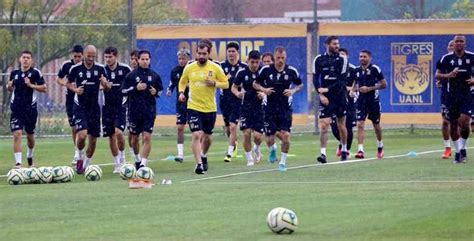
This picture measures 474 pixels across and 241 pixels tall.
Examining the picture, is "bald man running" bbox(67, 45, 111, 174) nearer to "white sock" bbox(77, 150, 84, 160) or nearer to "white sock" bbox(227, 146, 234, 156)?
"white sock" bbox(77, 150, 84, 160)

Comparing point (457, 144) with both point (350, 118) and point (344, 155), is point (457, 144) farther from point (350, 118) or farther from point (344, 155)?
point (350, 118)

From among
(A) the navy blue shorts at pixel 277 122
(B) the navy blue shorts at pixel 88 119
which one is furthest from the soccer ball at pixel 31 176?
(A) the navy blue shorts at pixel 277 122

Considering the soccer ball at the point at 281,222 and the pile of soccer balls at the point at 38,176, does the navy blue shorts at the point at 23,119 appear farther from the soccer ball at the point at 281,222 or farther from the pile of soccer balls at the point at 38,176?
the soccer ball at the point at 281,222

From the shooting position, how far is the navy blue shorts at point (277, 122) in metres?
21.7

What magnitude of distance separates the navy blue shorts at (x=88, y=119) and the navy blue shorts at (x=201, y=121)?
1.90 m

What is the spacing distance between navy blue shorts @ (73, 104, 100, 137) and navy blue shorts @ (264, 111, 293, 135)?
2969 mm

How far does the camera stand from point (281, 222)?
12.2 meters

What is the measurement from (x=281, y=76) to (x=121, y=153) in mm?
3279

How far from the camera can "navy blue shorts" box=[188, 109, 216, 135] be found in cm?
2080

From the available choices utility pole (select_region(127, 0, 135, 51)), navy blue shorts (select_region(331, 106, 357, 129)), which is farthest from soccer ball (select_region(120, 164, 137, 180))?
utility pole (select_region(127, 0, 135, 51))

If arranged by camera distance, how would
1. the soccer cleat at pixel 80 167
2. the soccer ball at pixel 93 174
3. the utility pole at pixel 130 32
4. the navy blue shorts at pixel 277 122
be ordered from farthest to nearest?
the utility pole at pixel 130 32 → the soccer cleat at pixel 80 167 → the navy blue shorts at pixel 277 122 → the soccer ball at pixel 93 174

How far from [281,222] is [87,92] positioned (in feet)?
34.1

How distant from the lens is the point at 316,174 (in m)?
20.1

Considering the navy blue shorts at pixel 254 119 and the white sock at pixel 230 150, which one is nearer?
the navy blue shorts at pixel 254 119
